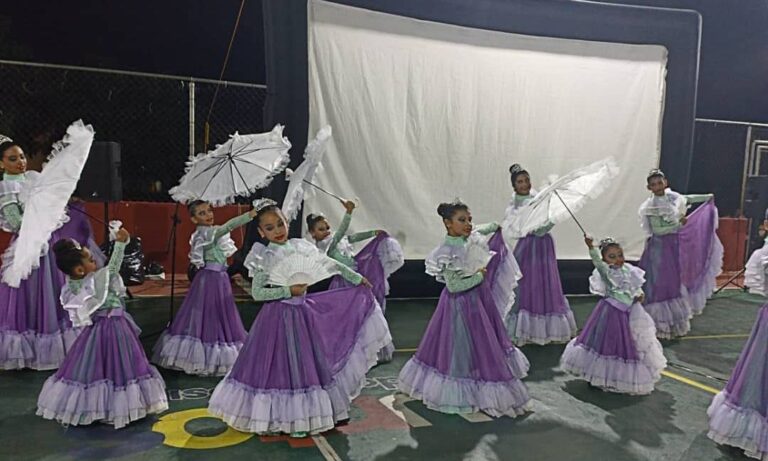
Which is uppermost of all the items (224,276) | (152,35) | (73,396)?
(152,35)

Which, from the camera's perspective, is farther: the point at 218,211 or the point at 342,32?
the point at 218,211

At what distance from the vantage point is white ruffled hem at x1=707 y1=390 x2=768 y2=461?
11.8ft

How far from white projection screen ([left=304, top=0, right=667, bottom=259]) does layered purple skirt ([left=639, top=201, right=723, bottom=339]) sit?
180 cm

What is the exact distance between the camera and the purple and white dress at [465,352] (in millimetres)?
4180

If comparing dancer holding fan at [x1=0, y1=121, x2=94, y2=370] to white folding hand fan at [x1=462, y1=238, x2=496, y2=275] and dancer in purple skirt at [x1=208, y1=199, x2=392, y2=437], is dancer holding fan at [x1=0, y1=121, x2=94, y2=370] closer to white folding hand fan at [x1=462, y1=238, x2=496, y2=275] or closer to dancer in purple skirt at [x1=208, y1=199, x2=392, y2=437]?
dancer in purple skirt at [x1=208, y1=199, x2=392, y2=437]

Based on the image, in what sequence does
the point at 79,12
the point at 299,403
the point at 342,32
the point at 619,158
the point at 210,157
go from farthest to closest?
the point at 79,12, the point at 619,158, the point at 342,32, the point at 210,157, the point at 299,403

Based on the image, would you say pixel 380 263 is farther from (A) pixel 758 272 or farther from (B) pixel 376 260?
(A) pixel 758 272

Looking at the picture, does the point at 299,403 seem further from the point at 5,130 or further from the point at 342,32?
the point at 5,130

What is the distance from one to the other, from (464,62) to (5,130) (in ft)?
22.1

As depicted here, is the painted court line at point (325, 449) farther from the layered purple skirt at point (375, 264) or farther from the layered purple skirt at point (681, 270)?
the layered purple skirt at point (681, 270)

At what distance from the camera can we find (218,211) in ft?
30.2

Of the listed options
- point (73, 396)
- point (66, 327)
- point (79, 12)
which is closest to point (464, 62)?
point (66, 327)

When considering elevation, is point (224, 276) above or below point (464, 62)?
below

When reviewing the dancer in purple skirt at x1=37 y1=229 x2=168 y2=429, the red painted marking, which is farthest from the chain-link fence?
the red painted marking
